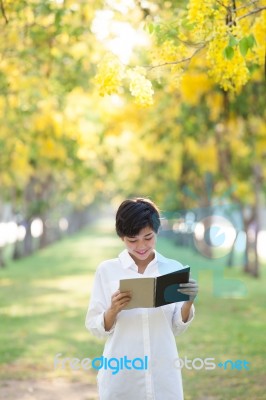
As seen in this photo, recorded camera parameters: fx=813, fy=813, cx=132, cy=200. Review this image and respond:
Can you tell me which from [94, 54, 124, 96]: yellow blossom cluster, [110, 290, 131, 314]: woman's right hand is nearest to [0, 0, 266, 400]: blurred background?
[94, 54, 124, 96]: yellow blossom cluster

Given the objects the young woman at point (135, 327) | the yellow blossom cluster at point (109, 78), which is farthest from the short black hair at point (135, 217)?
the yellow blossom cluster at point (109, 78)

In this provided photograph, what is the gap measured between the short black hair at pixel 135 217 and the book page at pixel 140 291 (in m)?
0.24

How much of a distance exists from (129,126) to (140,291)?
47.8 feet

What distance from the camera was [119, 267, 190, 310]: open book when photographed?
3.74 m

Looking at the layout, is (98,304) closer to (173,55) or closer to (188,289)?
(188,289)

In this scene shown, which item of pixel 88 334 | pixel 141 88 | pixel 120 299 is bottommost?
pixel 88 334

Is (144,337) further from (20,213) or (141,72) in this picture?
(20,213)

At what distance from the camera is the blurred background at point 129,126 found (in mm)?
5953

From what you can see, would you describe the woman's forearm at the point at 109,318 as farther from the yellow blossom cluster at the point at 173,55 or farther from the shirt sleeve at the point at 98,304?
the yellow blossom cluster at the point at 173,55

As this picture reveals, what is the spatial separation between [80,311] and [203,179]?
17.8 metres

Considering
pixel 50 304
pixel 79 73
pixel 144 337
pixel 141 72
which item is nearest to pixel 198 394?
pixel 141 72

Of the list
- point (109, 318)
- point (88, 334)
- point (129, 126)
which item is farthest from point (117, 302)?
point (129, 126)

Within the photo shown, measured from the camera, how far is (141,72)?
568 centimetres

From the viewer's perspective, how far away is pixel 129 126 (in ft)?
59.6
